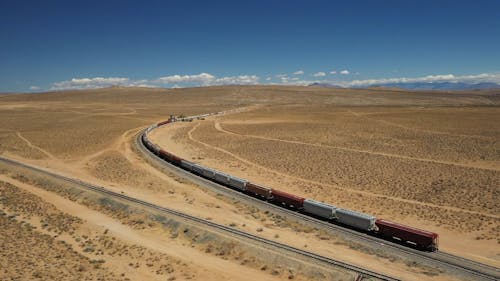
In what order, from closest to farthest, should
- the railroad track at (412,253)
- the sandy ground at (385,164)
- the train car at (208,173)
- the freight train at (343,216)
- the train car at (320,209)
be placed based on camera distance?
1. the railroad track at (412,253)
2. the freight train at (343,216)
3. the train car at (320,209)
4. the sandy ground at (385,164)
5. the train car at (208,173)

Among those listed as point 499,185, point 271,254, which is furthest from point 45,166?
point 499,185

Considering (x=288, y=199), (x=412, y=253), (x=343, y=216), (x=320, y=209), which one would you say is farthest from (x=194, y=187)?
(x=412, y=253)

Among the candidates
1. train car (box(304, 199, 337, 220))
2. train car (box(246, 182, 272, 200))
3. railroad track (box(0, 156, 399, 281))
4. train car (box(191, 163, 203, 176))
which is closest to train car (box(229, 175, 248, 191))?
train car (box(246, 182, 272, 200))

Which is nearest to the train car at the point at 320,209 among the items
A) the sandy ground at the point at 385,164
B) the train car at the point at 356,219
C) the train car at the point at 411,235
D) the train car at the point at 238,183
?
the train car at the point at 356,219

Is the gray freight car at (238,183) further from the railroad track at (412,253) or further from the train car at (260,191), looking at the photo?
the railroad track at (412,253)

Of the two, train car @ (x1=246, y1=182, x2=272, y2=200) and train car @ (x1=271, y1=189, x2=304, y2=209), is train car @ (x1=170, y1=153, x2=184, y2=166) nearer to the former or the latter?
train car @ (x1=246, y1=182, x2=272, y2=200)
